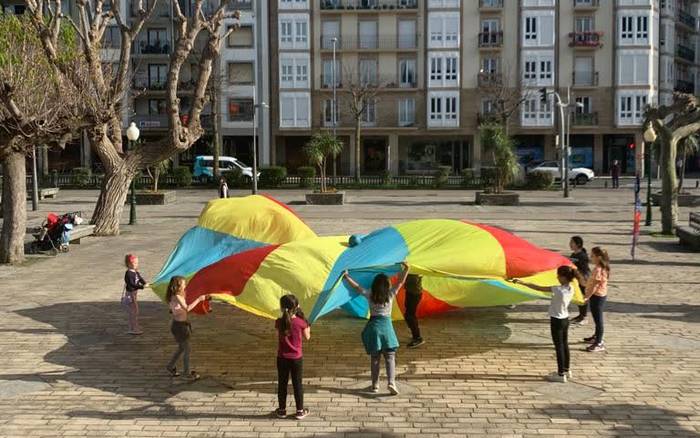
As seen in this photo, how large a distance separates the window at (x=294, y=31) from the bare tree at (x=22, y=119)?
4047 cm

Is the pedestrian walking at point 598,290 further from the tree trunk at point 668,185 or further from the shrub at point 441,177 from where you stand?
the shrub at point 441,177

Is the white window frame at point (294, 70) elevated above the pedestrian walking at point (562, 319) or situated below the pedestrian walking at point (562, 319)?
above

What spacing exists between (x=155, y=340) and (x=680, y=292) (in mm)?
9490

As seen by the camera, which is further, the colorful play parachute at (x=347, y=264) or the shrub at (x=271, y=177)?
the shrub at (x=271, y=177)

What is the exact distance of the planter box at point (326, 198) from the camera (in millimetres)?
35266

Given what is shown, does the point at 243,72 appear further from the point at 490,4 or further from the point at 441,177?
the point at 441,177

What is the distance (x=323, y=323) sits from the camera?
11773 mm

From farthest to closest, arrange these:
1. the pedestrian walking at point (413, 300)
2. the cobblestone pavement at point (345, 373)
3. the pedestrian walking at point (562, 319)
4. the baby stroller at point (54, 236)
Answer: the baby stroller at point (54, 236) < the pedestrian walking at point (413, 300) < the pedestrian walking at point (562, 319) < the cobblestone pavement at point (345, 373)

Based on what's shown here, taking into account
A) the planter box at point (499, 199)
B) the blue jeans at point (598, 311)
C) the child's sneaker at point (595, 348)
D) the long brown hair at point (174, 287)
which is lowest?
the child's sneaker at point (595, 348)

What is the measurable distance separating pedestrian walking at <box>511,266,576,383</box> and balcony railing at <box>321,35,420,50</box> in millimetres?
52023

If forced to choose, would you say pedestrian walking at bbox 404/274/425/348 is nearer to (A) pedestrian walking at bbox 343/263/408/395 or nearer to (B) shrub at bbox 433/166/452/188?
(A) pedestrian walking at bbox 343/263/408/395

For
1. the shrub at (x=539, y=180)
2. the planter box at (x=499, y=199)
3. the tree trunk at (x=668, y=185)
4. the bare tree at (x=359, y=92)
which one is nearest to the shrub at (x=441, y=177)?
the shrub at (x=539, y=180)

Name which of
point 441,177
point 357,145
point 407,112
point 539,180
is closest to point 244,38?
point 407,112

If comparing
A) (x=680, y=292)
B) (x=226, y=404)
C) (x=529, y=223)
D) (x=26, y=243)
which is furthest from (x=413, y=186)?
(x=226, y=404)
